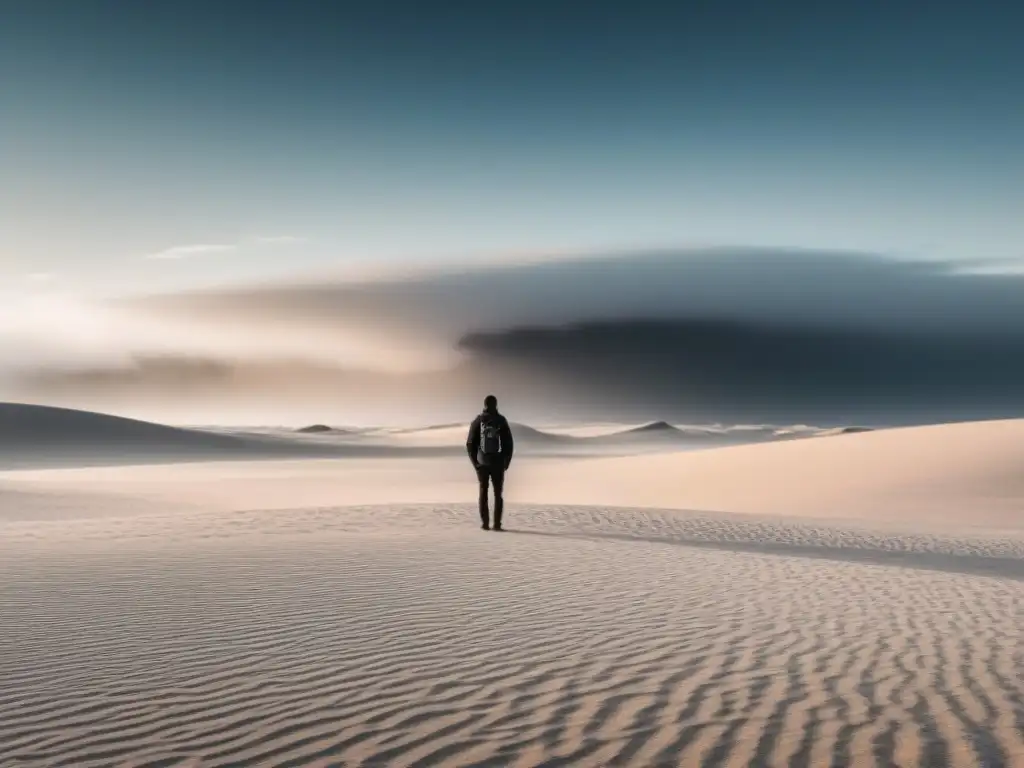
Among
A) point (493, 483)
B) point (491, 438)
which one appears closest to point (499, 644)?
point (491, 438)

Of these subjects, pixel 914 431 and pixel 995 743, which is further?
pixel 914 431

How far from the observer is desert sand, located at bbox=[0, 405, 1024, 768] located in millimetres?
4938

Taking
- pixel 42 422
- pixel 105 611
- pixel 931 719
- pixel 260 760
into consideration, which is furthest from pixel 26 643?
pixel 42 422

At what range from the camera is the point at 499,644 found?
7.11m

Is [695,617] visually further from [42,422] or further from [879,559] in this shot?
[42,422]

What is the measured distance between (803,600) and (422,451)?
185ft

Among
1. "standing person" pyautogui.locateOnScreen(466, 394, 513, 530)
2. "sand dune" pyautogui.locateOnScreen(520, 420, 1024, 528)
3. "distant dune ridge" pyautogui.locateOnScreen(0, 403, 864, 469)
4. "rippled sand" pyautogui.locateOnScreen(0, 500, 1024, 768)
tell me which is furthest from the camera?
"distant dune ridge" pyautogui.locateOnScreen(0, 403, 864, 469)

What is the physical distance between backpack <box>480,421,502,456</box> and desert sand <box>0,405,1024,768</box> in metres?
1.26

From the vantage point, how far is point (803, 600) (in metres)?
9.45

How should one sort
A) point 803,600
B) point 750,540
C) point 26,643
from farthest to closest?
1. point 750,540
2. point 803,600
3. point 26,643

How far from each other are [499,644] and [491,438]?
7.26m

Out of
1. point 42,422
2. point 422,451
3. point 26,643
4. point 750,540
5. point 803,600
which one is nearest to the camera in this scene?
point 26,643

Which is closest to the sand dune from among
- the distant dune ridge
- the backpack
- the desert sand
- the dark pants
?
the desert sand

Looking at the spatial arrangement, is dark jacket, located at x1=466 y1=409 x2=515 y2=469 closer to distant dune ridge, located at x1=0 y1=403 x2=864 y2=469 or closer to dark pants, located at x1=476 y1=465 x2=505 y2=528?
dark pants, located at x1=476 y1=465 x2=505 y2=528
